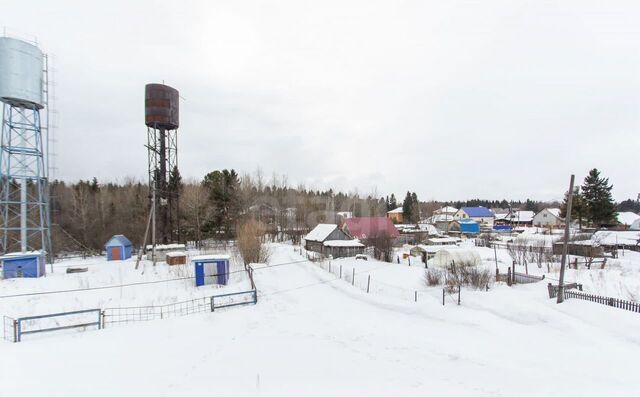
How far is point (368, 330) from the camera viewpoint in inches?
501

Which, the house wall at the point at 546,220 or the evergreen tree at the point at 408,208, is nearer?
the house wall at the point at 546,220

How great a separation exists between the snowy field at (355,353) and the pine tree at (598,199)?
46143 millimetres

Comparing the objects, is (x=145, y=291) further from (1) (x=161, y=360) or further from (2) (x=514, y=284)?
(2) (x=514, y=284)

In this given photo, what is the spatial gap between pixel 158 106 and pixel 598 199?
61.8m

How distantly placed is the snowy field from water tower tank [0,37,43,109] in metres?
15.3

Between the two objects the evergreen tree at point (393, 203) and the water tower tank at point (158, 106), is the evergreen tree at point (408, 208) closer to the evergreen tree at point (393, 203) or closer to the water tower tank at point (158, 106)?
the evergreen tree at point (393, 203)

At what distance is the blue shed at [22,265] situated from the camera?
69.8ft

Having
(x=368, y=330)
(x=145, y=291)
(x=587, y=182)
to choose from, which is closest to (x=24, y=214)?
(x=145, y=291)

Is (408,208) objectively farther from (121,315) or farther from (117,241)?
(121,315)

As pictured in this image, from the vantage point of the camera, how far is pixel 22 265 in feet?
70.8

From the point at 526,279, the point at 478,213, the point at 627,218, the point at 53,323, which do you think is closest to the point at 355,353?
the point at 53,323

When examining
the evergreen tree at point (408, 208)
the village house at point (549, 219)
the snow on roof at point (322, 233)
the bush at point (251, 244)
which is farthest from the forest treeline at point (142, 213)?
the village house at point (549, 219)

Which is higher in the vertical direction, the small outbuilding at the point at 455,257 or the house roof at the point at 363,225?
the house roof at the point at 363,225

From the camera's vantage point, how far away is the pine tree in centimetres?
5003
